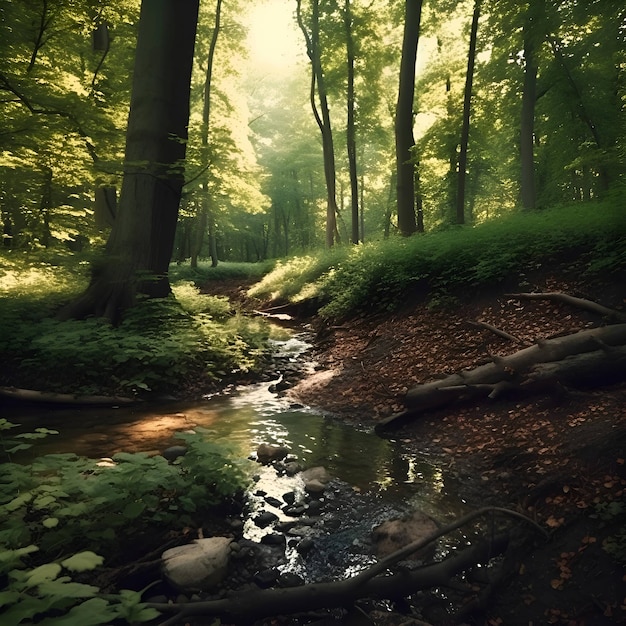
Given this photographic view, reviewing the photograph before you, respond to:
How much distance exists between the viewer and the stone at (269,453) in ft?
17.6

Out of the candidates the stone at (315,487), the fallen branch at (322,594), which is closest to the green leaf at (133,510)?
the fallen branch at (322,594)

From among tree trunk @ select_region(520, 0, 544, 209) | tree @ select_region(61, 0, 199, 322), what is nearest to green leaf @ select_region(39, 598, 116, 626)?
tree @ select_region(61, 0, 199, 322)

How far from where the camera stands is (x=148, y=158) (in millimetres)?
9125

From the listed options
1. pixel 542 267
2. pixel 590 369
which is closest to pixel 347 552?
pixel 590 369

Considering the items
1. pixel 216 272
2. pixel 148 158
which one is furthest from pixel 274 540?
pixel 216 272

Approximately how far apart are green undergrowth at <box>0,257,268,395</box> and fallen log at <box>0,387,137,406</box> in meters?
0.22

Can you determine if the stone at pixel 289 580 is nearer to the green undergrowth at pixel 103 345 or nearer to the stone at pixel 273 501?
the stone at pixel 273 501

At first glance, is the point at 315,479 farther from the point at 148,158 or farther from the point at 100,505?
the point at 148,158

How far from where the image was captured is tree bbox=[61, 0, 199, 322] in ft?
29.4

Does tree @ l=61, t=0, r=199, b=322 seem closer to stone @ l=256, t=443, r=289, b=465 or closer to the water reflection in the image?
the water reflection

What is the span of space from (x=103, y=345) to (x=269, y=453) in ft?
13.9

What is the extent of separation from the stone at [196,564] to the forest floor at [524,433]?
1.94 meters

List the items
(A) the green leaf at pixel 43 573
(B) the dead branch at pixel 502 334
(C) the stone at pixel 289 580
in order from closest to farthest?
(A) the green leaf at pixel 43 573 < (C) the stone at pixel 289 580 < (B) the dead branch at pixel 502 334

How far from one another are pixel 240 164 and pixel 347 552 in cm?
2022
